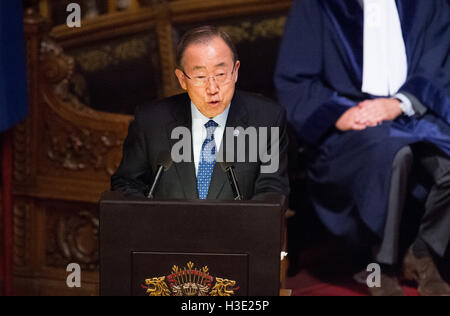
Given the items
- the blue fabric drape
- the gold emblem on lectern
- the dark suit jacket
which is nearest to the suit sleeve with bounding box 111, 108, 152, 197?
the dark suit jacket

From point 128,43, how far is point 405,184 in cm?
187

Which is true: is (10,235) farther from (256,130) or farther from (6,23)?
(256,130)

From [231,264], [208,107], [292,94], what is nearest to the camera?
[231,264]

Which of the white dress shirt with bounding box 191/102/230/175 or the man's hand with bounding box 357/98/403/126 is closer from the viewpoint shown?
the white dress shirt with bounding box 191/102/230/175

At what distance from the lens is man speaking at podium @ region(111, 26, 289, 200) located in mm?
2809

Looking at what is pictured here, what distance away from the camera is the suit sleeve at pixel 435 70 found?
3.32 metres

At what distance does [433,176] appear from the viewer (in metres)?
3.62

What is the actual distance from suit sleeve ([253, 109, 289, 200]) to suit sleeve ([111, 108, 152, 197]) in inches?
14.5

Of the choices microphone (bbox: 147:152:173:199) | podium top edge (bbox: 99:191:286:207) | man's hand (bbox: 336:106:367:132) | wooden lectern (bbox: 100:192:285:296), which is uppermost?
man's hand (bbox: 336:106:367:132)

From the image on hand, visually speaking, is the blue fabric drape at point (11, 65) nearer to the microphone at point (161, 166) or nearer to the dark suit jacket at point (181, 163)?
the dark suit jacket at point (181, 163)

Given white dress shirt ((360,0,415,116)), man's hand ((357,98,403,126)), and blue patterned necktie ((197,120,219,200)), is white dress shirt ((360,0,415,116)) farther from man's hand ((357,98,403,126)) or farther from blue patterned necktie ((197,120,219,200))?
blue patterned necktie ((197,120,219,200))

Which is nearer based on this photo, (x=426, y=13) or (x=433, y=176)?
(x=426, y=13)

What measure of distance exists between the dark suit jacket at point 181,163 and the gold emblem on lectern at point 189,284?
1.11 feet

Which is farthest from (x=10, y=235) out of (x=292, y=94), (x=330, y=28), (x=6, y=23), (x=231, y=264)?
(x=231, y=264)
